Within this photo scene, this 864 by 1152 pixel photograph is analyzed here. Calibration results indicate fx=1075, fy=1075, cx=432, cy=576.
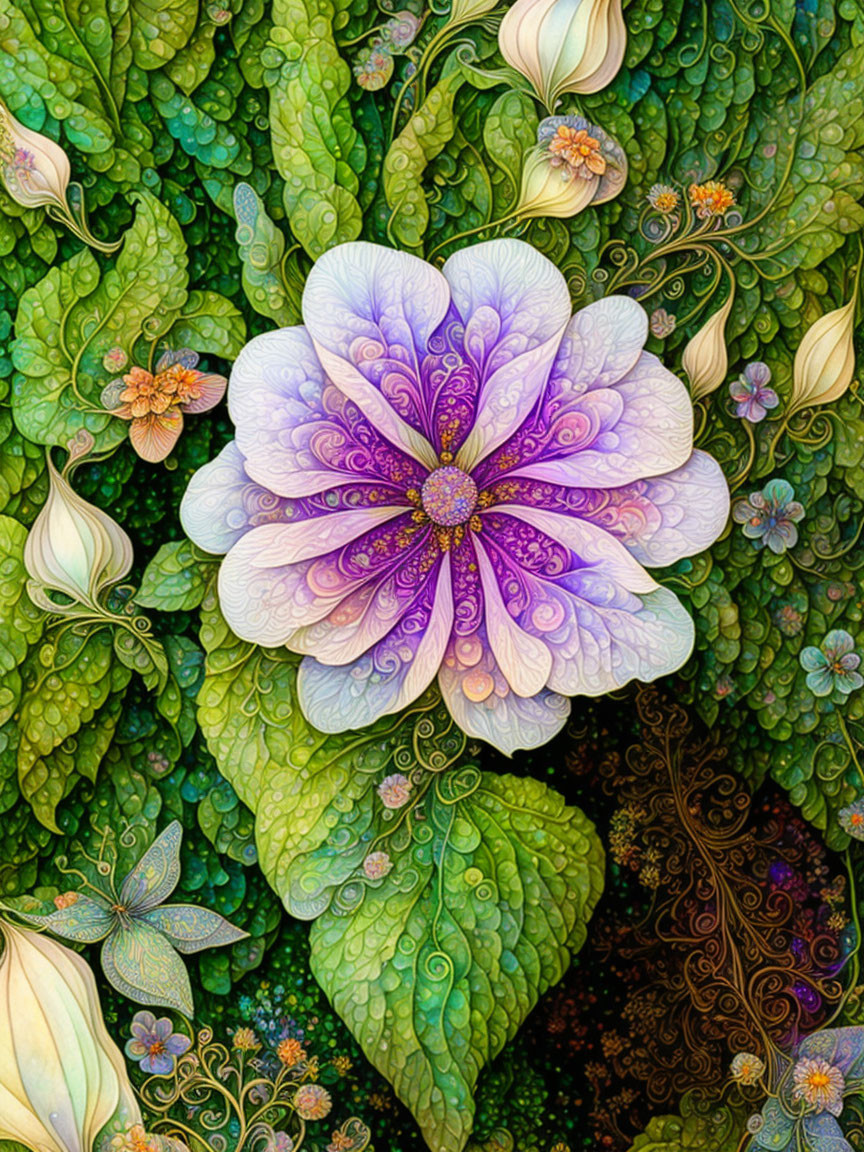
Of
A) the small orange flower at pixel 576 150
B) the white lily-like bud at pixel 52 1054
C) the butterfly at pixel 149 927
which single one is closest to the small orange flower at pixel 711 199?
the small orange flower at pixel 576 150

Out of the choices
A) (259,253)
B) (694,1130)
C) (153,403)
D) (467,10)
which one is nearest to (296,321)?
(259,253)

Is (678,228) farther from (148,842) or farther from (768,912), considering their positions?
(148,842)

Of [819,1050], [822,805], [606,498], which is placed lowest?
[819,1050]

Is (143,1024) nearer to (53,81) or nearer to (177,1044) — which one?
(177,1044)

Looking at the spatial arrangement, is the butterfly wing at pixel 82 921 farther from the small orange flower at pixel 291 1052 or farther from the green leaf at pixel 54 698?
the small orange flower at pixel 291 1052

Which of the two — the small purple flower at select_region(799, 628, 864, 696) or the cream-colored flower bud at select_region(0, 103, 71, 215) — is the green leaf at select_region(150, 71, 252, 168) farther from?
the small purple flower at select_region(799, 628, 864, 696)

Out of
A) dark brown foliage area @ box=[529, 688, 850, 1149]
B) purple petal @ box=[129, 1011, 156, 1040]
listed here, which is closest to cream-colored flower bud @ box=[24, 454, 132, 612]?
purple petal @ box=[129, 1011, 156, 1040]

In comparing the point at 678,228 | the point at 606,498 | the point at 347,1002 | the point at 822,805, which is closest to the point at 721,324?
the point at 678,228
